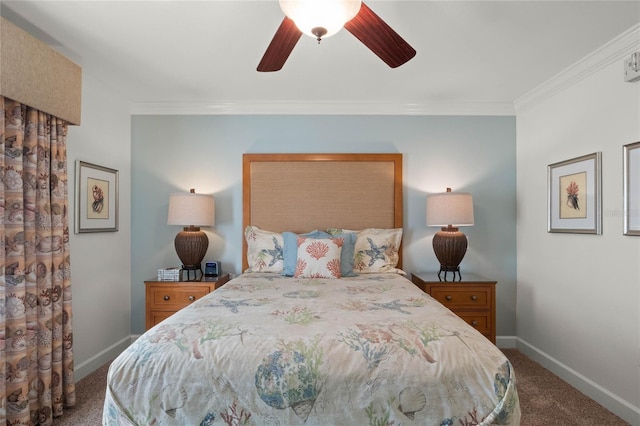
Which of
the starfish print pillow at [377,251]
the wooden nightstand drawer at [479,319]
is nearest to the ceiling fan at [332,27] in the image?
the starfish print pillow at [377,251]

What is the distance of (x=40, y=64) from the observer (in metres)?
2.16

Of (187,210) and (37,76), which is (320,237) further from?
(37,76)

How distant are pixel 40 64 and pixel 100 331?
2266 millimetres

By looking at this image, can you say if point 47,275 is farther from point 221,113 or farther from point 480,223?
point 480,223

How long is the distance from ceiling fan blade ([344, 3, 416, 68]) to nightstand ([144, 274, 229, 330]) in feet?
7.85

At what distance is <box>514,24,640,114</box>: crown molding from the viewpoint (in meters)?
2.38

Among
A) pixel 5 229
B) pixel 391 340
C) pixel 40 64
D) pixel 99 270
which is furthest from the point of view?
pixel 99 270

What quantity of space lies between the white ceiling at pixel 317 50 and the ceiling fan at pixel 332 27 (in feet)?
1.26

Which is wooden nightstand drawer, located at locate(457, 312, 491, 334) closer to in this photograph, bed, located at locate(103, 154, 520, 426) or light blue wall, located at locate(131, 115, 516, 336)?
light blue wall, located at locate(131, 115, 516, 336)

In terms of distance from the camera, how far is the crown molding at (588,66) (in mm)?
2377

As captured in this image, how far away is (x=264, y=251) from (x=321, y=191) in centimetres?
88

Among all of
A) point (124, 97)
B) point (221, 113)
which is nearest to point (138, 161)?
point (124, 97)

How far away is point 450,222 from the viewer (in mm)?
3264

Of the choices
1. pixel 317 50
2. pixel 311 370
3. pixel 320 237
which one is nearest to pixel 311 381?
pixel 311 370
